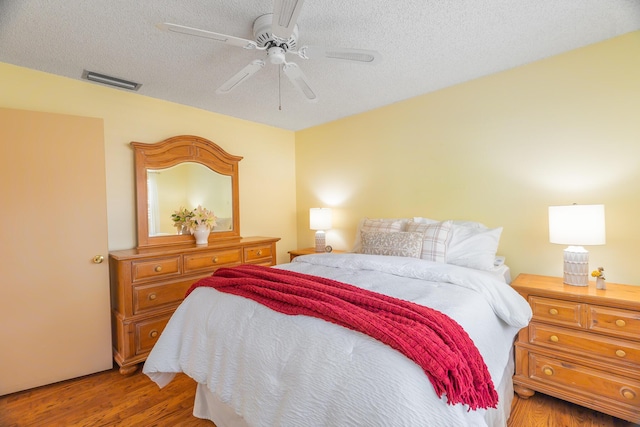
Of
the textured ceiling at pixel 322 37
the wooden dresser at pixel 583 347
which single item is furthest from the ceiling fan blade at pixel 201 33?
the wooden dresser at pixel 583 347

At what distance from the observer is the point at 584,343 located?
166cm

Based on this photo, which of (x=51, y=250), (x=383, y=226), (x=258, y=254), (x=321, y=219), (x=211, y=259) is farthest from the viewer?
(x=321, y=219)

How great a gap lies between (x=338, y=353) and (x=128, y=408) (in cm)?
174

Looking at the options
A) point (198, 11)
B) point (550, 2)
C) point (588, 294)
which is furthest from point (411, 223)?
point (198, 11)

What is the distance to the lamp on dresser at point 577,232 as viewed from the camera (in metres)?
1.70

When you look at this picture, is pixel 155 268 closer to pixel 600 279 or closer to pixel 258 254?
pixel 258 254

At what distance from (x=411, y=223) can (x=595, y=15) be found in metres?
1.75

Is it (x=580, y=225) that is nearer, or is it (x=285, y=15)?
(x=285, y=15)

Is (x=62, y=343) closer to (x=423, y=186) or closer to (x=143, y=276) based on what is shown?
(x=143, y=276)

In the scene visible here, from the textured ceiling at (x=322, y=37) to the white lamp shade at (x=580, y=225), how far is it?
Answer: 1181 mm

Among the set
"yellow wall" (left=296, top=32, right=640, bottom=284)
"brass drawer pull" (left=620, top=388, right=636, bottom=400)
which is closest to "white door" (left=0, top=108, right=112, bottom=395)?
"yellow wall" (left=296, top=32, right=640, bottom=284)

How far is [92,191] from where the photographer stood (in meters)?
2.27

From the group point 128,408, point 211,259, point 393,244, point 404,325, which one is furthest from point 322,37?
point 128,408

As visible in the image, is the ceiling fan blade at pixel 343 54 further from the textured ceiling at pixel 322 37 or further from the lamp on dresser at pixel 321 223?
the lamp on dresser at pixel 321 223
